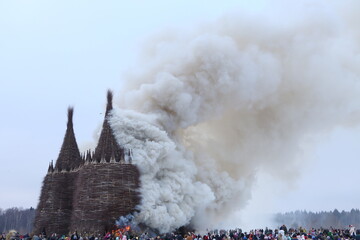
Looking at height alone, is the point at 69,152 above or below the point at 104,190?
above

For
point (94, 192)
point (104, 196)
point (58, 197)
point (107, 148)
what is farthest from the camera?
point (58, 197)

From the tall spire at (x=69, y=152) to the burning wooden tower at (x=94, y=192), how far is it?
2.29ft

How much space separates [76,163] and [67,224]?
18.9ft

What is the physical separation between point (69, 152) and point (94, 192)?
1005cm

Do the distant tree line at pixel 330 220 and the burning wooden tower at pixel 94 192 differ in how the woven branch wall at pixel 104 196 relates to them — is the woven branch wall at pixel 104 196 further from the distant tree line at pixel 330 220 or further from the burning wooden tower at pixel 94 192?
the distant tree line at pixel 330 220

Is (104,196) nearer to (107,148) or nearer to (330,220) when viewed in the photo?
(107,148)

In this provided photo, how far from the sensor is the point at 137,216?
35344 mm

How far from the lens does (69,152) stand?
44.4 m

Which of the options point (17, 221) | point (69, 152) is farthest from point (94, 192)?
point (17, 221)

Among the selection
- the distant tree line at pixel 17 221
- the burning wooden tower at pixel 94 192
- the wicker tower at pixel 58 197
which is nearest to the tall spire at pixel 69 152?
the wicker tower at pixel 58 197

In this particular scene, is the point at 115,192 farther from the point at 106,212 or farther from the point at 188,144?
the point at 188,144

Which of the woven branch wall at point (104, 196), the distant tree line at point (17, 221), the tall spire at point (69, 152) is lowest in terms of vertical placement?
the woven branch wall at point (104, 196)

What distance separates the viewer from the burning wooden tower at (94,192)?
3494 centimetres

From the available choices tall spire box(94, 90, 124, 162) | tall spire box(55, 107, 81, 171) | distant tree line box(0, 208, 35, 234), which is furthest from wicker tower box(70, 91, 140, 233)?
distant tree line box(0, 208, 35, 234)
